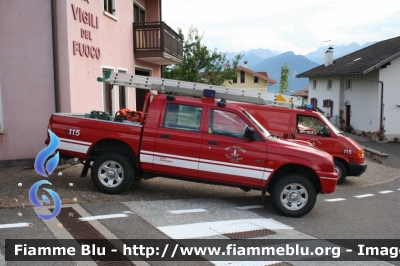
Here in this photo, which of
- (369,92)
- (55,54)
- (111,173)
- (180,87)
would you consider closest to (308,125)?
(180,87)

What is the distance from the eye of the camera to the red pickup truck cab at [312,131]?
10.9 m

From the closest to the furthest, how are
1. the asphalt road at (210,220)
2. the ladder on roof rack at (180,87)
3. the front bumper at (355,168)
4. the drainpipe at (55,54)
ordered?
the asphalt road at (210,220) < the ladder on roof rack at (180,87) < the drainpipe at (55,54) < the front bumper at (355,168)

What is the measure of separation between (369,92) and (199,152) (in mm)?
26582

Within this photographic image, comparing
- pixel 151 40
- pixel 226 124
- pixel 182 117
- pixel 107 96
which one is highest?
pixel 151 40

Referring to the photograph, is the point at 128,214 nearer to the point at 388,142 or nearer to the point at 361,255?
the point at 361,255

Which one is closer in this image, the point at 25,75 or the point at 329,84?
the point at 25,75

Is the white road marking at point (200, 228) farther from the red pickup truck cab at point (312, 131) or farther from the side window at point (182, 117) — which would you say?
the red pickup truck cab at point (312, 131)

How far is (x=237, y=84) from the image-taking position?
70875 mm

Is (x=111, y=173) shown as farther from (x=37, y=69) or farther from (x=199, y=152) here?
(x=37, y=69)

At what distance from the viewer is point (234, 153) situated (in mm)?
7211

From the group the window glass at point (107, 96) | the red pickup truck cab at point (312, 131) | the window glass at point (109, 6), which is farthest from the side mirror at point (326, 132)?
the window glass at point (109, 6)

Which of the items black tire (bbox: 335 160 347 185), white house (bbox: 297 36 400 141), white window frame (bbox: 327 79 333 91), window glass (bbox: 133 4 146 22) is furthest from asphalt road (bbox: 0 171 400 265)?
white window frame (bbox: 327 79 333 91)

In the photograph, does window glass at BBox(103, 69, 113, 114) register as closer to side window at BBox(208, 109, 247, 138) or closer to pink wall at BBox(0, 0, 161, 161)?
pink wall at BBox(0, 0, 161, 161)

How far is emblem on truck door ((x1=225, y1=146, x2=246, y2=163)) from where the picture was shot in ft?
23.6
